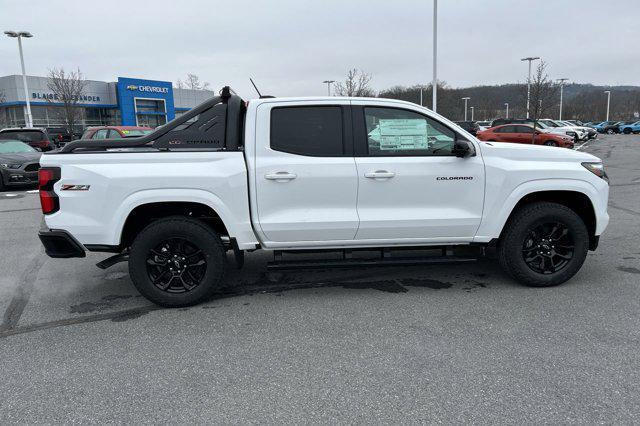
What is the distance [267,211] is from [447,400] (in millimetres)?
2308

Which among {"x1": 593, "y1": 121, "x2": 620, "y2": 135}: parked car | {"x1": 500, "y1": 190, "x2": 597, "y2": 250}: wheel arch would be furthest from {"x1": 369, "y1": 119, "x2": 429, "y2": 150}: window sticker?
{"x1": 593, "y1": 121, "x2": 620, "y2": 135}: parked car

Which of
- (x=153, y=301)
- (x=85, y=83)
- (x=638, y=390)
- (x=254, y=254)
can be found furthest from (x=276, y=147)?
(x=85, y=83)

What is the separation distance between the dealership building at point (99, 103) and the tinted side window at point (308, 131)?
48826 mm

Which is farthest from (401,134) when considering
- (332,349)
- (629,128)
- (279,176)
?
(629,128)

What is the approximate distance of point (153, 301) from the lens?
4480 millimetres

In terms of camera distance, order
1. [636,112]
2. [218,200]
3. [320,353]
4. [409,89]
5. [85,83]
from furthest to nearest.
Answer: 1. [636,112]
2. [409,89]
3. [85,83]
4. [218,200]
5. [320,353]

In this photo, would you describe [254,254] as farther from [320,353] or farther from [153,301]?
[320,353]

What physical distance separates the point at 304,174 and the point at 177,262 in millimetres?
1456

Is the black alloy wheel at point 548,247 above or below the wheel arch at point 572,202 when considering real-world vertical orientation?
below

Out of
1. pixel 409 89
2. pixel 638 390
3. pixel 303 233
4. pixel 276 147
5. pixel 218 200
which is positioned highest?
pixel 409 89

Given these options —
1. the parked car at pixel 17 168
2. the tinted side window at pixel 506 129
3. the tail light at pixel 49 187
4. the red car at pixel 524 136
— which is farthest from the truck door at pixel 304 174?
the tinted side window at pixel 506 129

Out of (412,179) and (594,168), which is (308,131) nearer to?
(412,179)

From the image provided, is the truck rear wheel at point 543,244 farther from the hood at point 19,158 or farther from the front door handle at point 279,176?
the hood at point 19,158

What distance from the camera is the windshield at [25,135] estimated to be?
618 inches
